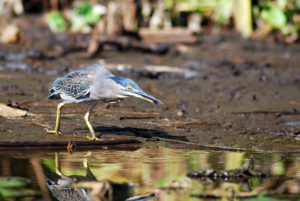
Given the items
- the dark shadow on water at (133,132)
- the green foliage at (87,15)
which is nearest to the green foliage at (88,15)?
the green foliage at (87,15)

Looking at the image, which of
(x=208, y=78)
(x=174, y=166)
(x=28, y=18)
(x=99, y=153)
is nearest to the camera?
(x=174, y=166)

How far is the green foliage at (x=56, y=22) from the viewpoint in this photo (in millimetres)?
14414

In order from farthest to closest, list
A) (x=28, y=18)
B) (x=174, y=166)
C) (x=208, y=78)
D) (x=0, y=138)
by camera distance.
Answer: (x=28, y=18) < (x=208, y=78) < (x=0, y=138) < (x=174, y=166)

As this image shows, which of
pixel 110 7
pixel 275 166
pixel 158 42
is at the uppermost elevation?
pixel 110 7

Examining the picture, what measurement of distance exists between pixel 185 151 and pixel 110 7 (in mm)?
8380

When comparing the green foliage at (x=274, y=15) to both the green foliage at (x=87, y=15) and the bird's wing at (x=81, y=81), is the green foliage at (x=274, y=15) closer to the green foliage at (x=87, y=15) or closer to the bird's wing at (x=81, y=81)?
the green foliage at (x=87, y=15)

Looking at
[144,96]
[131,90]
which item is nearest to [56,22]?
[131,90]

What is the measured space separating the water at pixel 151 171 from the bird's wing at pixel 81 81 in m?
0.67

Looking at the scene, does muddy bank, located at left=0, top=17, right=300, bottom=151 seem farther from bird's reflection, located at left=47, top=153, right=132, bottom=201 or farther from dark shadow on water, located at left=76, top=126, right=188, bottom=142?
bird's reflection, located at left=47, top=153, right=132, bottom=201

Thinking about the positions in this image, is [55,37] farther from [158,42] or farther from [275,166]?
[275,166]

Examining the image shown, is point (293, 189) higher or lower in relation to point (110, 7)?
lower

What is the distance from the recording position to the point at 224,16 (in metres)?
14.3

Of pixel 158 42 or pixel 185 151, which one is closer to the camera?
pixel 185 151

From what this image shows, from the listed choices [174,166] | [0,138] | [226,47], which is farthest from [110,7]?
[174,166]
